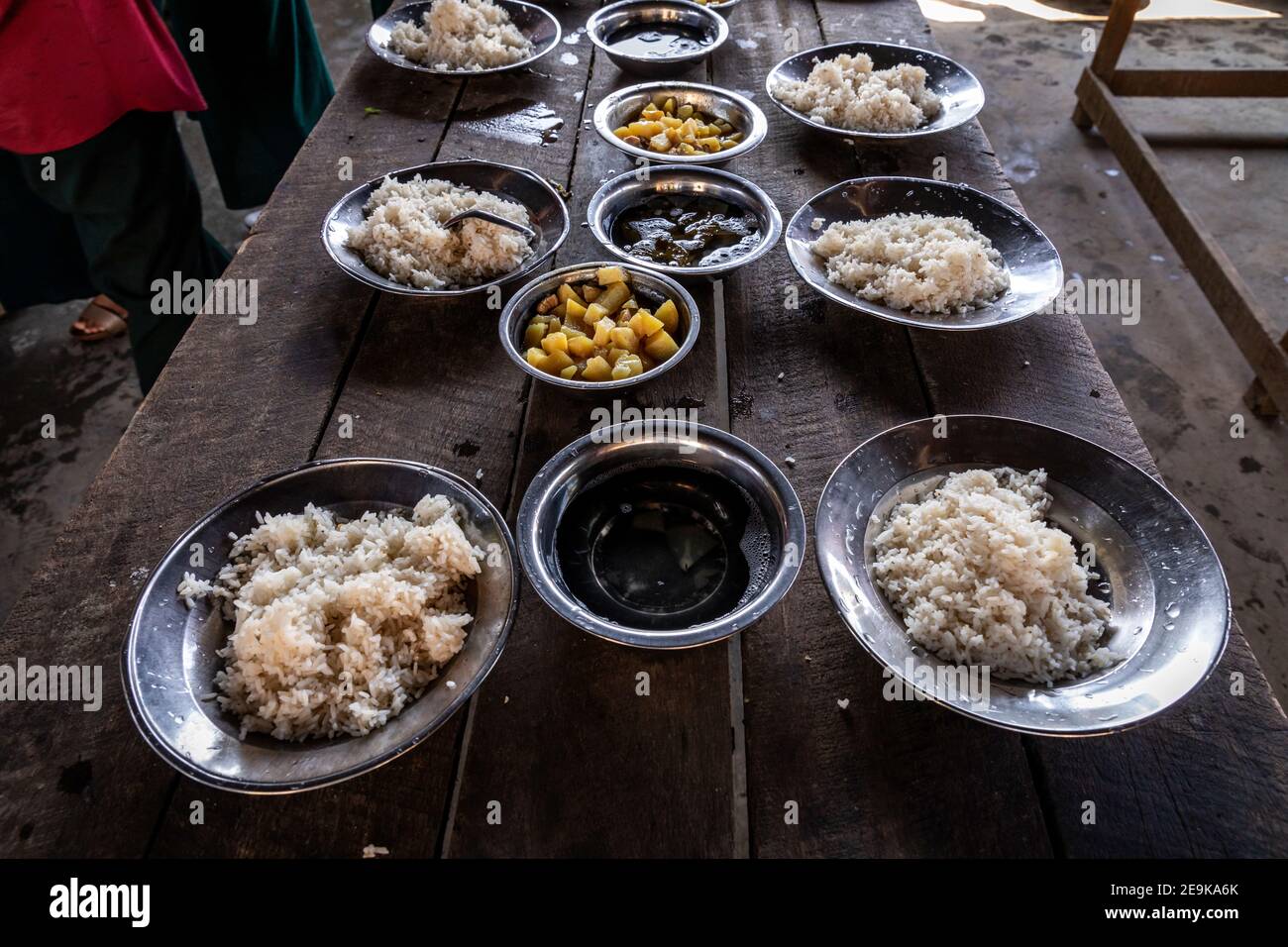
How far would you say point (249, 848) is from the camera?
939 mm

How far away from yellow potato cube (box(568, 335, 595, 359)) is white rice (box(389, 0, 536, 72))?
1.35 m

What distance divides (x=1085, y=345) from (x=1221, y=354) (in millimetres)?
1976

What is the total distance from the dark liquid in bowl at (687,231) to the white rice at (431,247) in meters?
0.24

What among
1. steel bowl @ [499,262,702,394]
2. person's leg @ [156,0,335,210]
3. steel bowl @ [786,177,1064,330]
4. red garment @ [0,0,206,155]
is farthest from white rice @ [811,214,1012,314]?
person's leg @ [156,0,335,210]

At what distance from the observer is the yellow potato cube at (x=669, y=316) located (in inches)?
58.8

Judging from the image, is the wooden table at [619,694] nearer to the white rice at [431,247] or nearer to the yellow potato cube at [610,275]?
the white rice at [431,247]

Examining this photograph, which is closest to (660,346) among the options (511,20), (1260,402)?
(511,20)

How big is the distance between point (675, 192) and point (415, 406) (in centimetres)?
82

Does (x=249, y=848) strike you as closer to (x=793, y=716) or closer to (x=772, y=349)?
(x=793, y=716)

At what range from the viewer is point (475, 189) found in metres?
1.89

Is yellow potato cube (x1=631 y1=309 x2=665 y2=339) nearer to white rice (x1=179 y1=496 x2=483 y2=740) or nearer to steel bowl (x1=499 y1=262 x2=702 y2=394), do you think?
steel bowl (x1=499 y1=262 x2=702 y2=394)

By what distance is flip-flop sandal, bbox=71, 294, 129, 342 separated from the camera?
3146mm

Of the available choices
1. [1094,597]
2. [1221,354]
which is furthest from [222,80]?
[1221,354]

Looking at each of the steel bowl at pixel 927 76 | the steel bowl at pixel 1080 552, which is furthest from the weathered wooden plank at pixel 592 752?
the steel bowl at pixel 927 76
